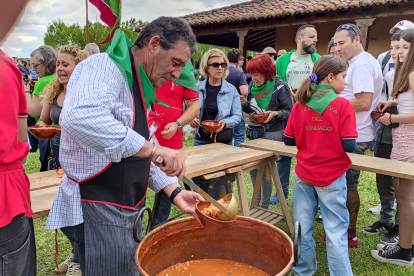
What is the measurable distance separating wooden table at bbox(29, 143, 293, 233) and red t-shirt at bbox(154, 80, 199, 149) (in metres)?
0.19

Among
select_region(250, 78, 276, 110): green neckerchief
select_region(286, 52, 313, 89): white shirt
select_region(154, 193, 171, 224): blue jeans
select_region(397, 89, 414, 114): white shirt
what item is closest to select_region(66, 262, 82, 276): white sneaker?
select_region(154, 193, 171, 224): blue jeans

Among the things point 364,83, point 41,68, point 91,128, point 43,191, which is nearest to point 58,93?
point 41,68

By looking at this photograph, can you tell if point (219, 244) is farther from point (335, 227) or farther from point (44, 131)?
point (44, 131)

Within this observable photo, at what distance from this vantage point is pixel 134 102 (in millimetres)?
1304

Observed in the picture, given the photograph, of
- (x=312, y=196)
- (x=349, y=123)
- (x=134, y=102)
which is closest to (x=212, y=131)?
(x=312, y=196)

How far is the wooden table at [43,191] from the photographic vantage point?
5.65ft

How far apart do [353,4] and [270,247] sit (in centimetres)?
770

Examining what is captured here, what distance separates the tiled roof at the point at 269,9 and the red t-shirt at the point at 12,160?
26.3ft

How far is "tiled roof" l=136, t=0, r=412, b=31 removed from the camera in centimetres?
774

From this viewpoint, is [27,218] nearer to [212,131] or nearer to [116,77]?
[116,77]

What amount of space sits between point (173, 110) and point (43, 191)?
132 cm

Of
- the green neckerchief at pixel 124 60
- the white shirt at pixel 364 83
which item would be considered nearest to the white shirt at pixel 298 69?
→ the white shirt at pixel 364 83

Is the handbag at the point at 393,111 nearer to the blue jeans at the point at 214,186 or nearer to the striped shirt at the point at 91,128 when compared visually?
the blue jeans at the point at 214,186

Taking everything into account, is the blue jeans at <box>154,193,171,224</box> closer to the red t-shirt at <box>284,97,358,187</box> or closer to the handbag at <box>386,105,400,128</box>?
the red t-shirt at <box>284,97,358,187</box>
